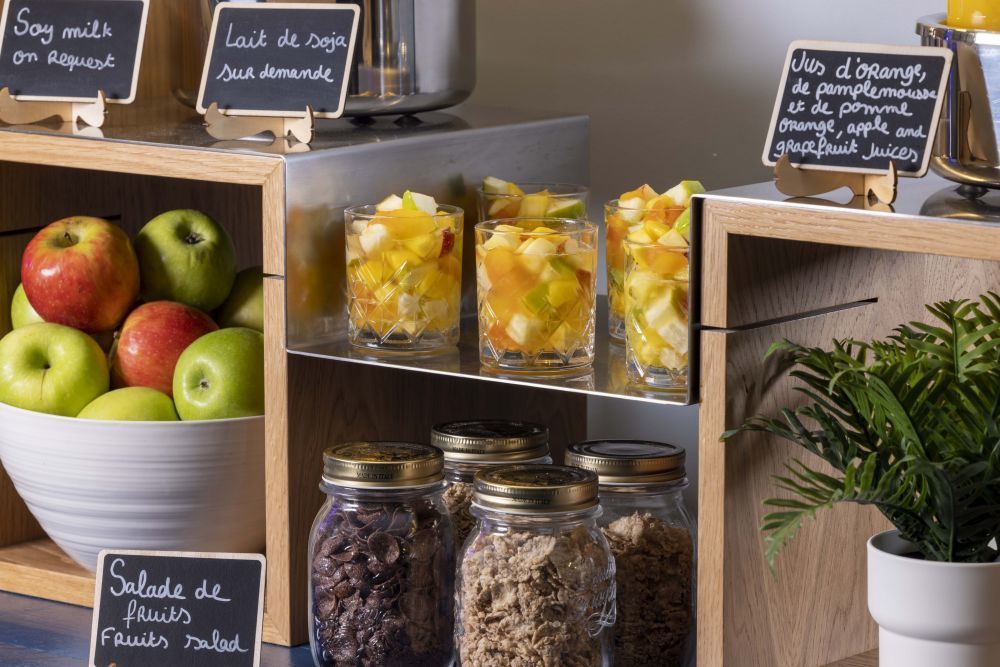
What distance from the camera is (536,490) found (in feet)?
3.23

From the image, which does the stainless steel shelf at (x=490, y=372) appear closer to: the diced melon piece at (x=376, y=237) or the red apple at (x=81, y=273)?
the diced melon piece at (x=376, y=237)

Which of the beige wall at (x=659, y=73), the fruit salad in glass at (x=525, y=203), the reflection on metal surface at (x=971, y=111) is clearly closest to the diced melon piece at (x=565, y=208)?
the fruit salad in glass at (x=525, y=203)

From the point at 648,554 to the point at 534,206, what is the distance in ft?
0.95

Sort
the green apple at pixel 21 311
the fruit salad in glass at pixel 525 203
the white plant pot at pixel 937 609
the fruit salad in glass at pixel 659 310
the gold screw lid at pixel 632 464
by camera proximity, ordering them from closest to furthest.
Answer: the white plant pot at pixel 937 609
the fruit salad in glass at pixel 659 310
the gold screw lid at pixel 632 464
the fruit salad in glass at pixel 525 203
the green apple at pixel 21 311

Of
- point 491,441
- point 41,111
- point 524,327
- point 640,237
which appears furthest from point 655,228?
point 41,111

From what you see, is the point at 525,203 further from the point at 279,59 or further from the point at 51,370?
the point at 51,370

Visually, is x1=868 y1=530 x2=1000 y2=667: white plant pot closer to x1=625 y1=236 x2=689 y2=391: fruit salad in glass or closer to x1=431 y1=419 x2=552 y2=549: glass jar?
x1=625 y1=236 x2=689 y2=391: fruit salad in glass

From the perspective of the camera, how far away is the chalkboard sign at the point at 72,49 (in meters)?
1.24

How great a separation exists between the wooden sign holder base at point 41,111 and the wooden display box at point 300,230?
0.08 feet

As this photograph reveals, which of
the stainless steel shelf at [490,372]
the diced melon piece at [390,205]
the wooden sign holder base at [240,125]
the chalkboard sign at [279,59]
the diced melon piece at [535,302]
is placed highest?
the chalkboard sign at [279,59]

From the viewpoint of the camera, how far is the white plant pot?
2.83ft

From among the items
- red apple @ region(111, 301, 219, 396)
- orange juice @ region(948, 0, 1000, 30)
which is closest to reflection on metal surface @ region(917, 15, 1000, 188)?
orange juice @ region(948, 0, 1000, 30)

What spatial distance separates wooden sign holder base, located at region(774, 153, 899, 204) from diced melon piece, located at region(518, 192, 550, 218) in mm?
273

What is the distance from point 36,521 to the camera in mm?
1390
